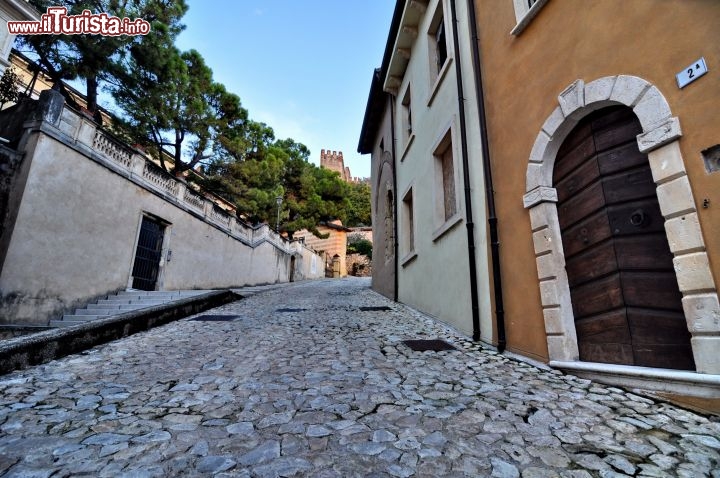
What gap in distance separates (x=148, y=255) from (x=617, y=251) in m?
11.8

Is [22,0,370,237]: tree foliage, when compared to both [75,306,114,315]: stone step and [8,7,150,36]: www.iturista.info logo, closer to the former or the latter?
[8,7,150,36]: www.iturista.info logo

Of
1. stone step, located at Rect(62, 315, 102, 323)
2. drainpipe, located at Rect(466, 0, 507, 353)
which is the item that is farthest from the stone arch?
stone step, located at Rect(62, 315, 102, 323)

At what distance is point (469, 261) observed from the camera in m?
5.07

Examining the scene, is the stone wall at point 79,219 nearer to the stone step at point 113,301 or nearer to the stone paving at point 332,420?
the stone step at point 113,301

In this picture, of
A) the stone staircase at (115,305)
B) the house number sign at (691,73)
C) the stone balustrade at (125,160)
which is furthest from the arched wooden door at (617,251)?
the stone balustrade at (125,160)

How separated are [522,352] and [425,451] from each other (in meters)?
2.57

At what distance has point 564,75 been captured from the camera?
3.65 meters

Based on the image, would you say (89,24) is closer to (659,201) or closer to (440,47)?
(440,47)

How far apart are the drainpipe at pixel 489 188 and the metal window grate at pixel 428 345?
0.70m

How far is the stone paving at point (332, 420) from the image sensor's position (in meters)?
1.80

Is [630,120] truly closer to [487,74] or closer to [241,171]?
[487,74]

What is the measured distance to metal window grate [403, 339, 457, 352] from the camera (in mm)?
4395

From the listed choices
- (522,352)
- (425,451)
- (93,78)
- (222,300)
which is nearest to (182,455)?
(425,451)

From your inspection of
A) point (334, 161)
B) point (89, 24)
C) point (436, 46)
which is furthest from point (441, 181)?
point (334, 161)
